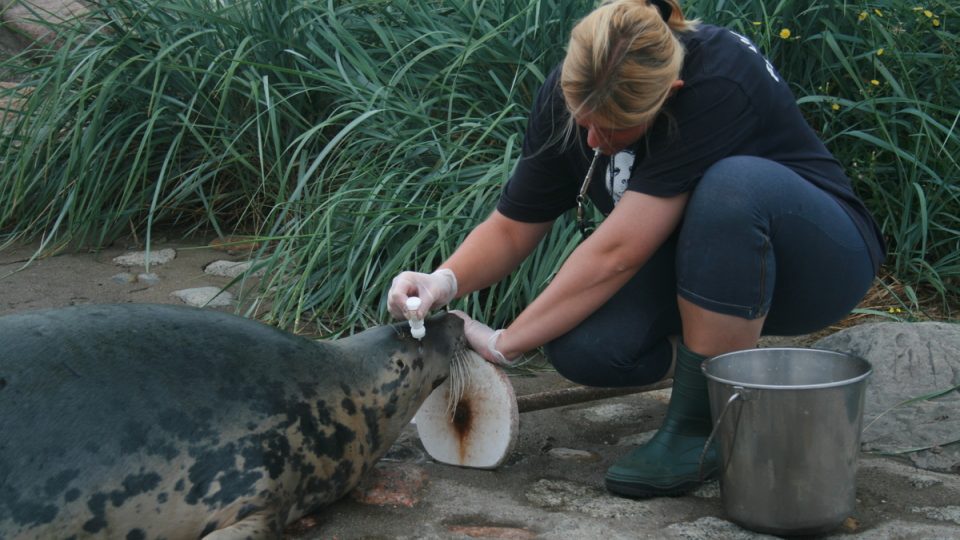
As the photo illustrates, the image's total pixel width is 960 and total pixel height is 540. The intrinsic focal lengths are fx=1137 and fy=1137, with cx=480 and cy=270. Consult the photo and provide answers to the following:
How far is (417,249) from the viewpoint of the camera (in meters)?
3.45

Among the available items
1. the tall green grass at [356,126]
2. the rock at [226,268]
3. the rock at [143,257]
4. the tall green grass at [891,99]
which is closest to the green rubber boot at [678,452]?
the tall green grass at [356,126]

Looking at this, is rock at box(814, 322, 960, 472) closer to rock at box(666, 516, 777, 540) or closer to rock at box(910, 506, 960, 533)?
rock at box(910, 506, 960, 533)

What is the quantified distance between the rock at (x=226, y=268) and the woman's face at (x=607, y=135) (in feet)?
6.46

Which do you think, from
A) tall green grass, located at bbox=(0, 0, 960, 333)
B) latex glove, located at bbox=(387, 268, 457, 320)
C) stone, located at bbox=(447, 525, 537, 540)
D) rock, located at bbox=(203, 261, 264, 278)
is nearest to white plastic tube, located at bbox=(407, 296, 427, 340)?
latex glove, located at bbox=(387, 268, 457, 320)

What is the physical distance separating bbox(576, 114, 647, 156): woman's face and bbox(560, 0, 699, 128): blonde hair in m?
0.03

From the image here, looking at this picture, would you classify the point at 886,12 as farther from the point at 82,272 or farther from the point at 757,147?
the point at 82,272

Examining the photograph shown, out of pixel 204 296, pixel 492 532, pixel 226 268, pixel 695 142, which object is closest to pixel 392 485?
pixel 492 532

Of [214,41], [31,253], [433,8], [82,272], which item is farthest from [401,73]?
[31,253]

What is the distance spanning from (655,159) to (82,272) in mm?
2570

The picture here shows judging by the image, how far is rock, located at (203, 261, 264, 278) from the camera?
4.00 m

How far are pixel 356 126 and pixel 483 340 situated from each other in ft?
5.19

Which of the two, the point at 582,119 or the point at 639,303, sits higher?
the point at 582,119

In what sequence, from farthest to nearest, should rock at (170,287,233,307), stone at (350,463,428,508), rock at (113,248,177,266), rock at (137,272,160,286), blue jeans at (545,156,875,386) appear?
rock at (113,248,177,266), rock at (137,272,160,286), rock at (170,287,233,307), stone at (350,463,428,508), blue jeans at (545,156,875,386)

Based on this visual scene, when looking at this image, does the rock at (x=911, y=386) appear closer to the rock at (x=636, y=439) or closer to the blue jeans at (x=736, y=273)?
the blue jeans at (x=736, y=273)
